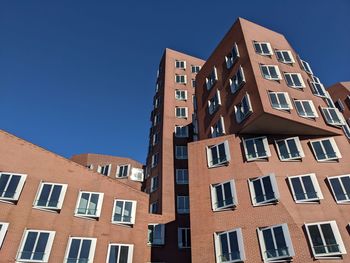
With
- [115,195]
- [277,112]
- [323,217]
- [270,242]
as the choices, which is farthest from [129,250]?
[277,112]

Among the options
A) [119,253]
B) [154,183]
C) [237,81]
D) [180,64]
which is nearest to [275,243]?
[119,253]

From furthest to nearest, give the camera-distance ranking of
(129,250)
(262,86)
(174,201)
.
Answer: (174,201), (262,86), (129,250)

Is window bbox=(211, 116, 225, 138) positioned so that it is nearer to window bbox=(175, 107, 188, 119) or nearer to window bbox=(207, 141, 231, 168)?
window bbox=(207, 141, 231, 168)

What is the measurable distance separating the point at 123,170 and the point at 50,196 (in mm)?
28752

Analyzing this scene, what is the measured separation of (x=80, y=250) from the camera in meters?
25.5

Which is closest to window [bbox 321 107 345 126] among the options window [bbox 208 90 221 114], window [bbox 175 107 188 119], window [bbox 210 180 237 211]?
window [bbox 208 90 221 114]

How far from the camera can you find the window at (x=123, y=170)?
54.9m

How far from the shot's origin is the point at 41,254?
944 inches

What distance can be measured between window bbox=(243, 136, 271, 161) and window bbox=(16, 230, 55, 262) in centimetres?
1863

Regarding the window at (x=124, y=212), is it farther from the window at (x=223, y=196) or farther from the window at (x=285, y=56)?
the window at (x=285, y=56)

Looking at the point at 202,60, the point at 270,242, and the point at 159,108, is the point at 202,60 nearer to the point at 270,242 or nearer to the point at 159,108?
the point at 159,108

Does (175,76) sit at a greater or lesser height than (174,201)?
greater

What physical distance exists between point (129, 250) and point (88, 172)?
8.53 m

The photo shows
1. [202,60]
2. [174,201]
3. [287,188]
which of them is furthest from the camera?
[202,60]
